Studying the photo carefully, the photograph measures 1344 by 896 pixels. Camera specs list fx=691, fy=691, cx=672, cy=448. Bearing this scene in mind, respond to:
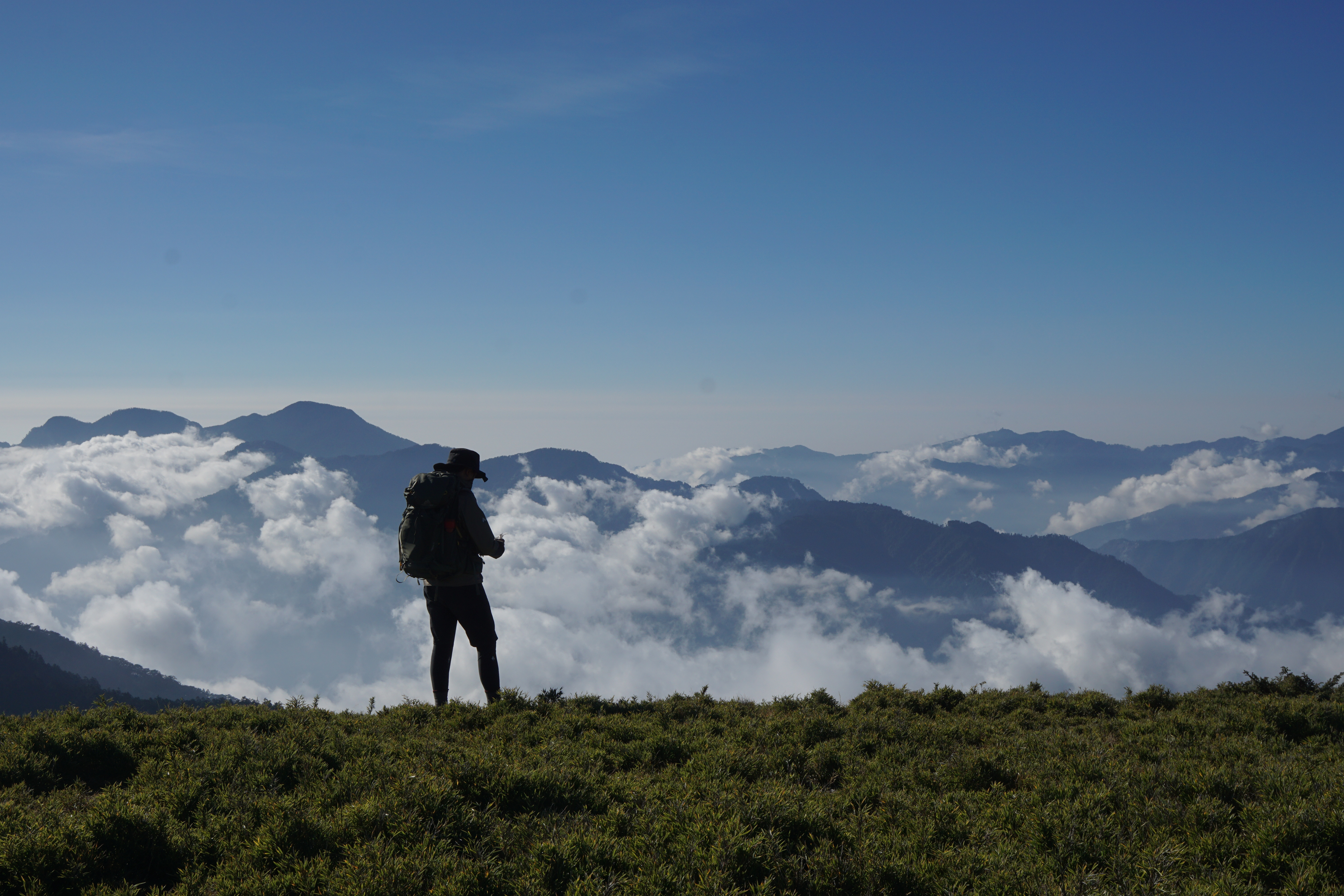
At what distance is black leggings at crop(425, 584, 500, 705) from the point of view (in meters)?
9.46

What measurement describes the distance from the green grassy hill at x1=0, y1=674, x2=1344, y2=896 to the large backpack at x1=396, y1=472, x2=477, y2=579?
1.79m

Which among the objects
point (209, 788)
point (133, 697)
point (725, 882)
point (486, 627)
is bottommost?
point (133, 697)

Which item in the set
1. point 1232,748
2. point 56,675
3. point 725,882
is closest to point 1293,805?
point 1232,748

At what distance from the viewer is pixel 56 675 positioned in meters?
167

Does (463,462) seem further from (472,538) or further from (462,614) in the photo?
(462,614)

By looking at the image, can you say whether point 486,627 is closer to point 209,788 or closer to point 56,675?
point 209,788

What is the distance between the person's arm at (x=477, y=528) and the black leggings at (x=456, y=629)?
0.60 metres

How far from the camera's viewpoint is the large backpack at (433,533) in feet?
30.2

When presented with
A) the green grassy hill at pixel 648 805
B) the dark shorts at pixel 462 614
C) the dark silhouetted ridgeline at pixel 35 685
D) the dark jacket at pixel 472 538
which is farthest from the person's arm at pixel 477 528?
the dark silhouetted ridgeline at pixel 35 685

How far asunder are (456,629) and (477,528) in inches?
65.3

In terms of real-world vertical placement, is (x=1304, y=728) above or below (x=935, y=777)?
below

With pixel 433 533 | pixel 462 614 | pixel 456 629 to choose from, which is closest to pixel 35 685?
pixel 456 629

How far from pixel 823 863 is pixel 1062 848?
1.80 metres

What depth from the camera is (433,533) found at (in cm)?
927
